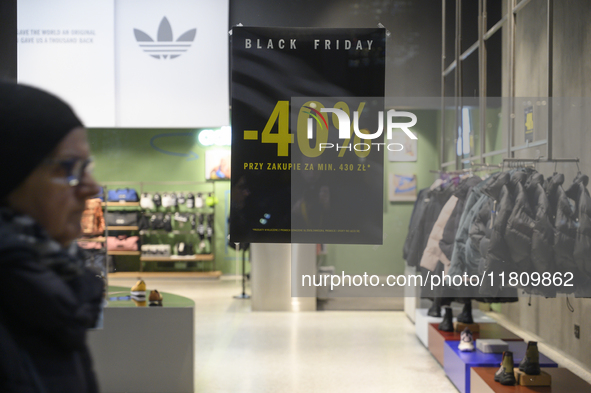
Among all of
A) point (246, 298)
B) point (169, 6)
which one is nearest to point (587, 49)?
point (169, 6)

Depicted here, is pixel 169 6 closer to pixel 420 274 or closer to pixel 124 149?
pixel 124 149

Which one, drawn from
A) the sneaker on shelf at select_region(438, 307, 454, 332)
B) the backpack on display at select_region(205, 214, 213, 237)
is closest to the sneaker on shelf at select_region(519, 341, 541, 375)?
the sneaker on shelf at select_region(438, 307, 454, 332)

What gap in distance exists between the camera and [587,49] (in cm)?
370

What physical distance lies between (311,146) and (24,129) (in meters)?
1.69

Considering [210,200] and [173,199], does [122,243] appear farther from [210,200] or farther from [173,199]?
[210,200]

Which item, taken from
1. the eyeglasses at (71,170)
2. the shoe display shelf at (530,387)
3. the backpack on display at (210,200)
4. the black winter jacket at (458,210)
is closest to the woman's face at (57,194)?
the eyeglasses at (71,170)

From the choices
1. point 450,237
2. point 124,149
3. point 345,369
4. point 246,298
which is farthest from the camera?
point 246,298

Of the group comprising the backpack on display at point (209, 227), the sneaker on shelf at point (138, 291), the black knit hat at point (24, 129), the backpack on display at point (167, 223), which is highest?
the black knit hat at point (24, 129)

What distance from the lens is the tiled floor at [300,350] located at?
12.4 ft

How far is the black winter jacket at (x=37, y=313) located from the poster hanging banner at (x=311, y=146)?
5.42 ft

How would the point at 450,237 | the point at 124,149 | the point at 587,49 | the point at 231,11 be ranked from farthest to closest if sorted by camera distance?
the point at 587,49 < the point at 450,237 < the point at 124,149 < the point at 231,11

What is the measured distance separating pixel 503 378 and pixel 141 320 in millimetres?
2231

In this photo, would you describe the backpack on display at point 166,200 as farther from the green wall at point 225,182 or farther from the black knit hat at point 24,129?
the black knit hat at point 24,129

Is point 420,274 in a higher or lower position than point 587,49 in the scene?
lower
